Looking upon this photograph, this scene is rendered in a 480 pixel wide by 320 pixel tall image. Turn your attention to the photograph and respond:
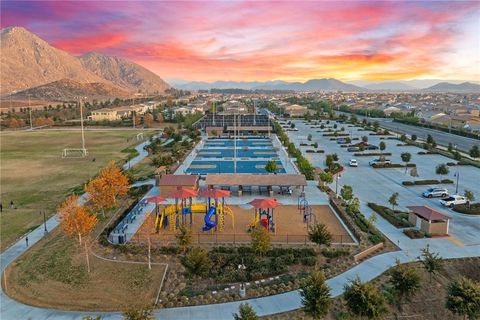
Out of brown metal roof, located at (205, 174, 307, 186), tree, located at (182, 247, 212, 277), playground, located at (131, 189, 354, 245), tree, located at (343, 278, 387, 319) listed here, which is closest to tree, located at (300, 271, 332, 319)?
tree, located at (343, 278, 387, 319)

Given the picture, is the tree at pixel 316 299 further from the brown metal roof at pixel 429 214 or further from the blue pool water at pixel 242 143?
the blue pool water at pixel 242 143

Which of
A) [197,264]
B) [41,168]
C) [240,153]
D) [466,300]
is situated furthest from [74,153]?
[466,300]

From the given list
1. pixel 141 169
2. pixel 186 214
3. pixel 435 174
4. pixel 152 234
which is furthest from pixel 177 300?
pixel 435 174

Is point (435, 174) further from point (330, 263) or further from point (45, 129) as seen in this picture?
point (45, 129)

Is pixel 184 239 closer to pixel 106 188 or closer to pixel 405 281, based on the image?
pixel 106 188

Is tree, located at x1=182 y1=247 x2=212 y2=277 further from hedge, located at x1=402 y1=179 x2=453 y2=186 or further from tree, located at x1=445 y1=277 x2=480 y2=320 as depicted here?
hedge, located at x1=402 y1=179 x2=453 y2=186
